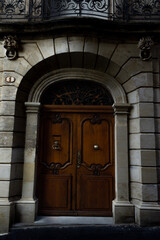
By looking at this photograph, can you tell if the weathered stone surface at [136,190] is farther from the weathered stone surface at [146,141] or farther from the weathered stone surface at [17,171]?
the weathered stone surface at [17,171]

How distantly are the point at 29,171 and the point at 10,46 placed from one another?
313cm

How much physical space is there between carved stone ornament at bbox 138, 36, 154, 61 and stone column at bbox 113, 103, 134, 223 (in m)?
1.30

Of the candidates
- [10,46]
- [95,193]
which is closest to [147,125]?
[95,193]

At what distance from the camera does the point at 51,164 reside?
15.6ft

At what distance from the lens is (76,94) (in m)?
5.01

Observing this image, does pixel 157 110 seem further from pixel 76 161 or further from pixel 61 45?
pixel 61 45

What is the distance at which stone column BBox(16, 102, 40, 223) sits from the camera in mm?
4230

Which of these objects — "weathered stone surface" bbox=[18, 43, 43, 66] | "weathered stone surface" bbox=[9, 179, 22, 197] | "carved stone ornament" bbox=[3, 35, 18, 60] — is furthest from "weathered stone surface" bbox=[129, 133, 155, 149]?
"carved stone ornament" bbox=[3, 35, 18, 60]

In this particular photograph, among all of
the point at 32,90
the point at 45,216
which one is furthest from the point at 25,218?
the point at 32,90

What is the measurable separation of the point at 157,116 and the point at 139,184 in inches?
66.4

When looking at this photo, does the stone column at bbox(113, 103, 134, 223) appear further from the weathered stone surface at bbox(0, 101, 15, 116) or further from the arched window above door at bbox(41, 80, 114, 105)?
the weathered stone surface at bbox(0, 101, 15, 116)

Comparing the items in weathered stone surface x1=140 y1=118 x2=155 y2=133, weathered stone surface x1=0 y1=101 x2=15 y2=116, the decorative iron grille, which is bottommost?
weathered stone surface x1=140 y1=118 x2=155 y2=133

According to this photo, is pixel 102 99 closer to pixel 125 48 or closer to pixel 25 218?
pixel 125 48

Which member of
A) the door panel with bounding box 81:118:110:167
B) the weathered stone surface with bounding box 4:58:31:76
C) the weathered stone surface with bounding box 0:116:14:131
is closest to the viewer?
the weathered stone surface with bounding box 0:116:14:131
